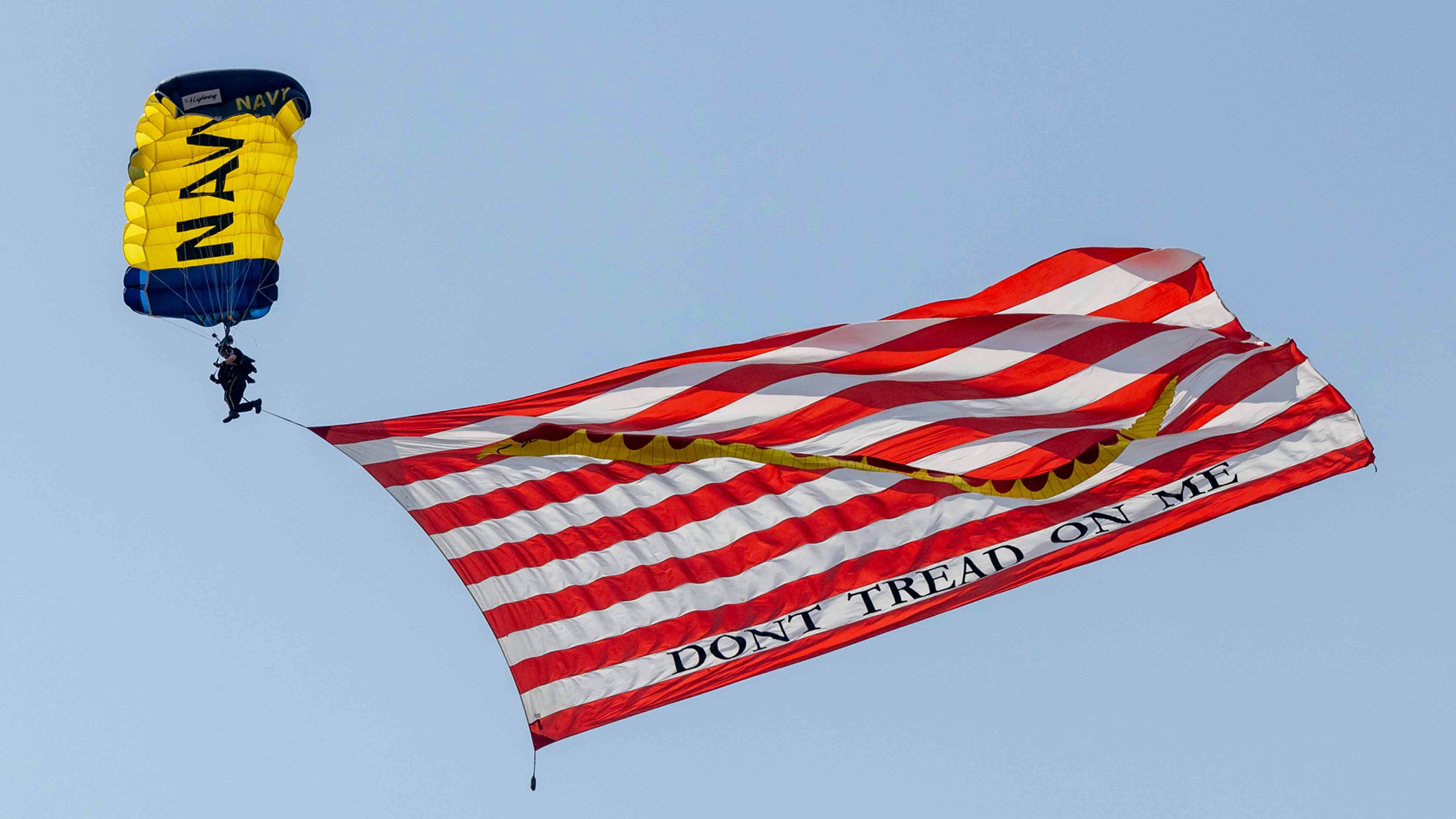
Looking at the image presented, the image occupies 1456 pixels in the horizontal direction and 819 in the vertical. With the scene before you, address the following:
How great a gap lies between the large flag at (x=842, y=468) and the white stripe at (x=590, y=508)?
19 mm

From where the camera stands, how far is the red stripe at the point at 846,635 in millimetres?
16203

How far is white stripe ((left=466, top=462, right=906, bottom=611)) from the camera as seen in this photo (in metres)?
16.3

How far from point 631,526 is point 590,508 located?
14.5 inches

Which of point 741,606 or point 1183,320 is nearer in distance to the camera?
point 1183,320

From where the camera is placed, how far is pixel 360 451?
1556 cm

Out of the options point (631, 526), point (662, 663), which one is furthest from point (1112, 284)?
point (662, 663)

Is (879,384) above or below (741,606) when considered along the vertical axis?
above

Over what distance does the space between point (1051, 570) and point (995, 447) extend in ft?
4.06

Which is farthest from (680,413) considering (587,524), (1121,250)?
(1121,250)

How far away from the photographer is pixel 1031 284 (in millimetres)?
15430

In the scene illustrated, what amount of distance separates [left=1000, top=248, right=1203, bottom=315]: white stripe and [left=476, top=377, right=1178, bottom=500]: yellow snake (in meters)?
0.83

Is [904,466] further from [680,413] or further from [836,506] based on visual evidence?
[680,413]

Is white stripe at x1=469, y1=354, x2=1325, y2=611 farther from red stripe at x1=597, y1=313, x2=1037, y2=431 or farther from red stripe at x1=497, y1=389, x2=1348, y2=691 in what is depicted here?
red stripe at x1=597, y1=313, x2=1037, y2=431

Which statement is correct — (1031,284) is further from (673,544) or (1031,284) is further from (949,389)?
(673,544)
